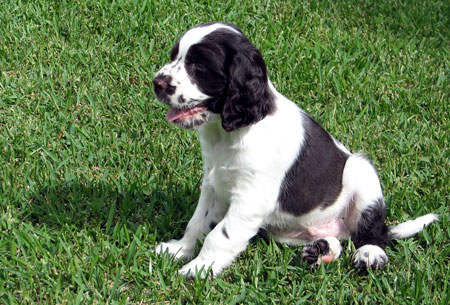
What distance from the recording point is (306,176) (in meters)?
4.24

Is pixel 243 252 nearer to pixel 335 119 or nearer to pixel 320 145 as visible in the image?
pixel 320 145

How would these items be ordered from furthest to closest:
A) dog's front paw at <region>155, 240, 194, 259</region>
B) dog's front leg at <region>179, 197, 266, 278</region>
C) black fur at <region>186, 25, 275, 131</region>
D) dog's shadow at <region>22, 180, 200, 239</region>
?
dog's shadow at <region>22, 180, 200, 239</region>
dog's front paw at <region>155, 240, 194, 259</region>
dog's front leg at <region>179, 197, 266, 278</region>
black fur at <region>186, 25, 275, 131</region>

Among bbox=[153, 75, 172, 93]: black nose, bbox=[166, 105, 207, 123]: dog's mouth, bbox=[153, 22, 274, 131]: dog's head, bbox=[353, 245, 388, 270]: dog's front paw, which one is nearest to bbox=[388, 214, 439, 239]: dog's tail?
bbox=[353, 245, 388, 270]: dog's front paw

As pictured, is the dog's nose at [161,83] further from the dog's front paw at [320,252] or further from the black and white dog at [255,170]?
the dog's front paw at [320,252]

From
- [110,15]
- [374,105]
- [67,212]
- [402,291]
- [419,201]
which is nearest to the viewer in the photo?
[402,291]

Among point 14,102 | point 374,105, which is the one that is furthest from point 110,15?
point 374,105

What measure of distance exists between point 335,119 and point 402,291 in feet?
7.72

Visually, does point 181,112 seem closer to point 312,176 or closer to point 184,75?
point 184,75

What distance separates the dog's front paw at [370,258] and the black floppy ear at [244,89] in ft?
3.83

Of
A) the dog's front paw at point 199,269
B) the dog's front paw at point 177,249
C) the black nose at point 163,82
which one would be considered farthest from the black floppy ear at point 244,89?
the dog's front paw at point 177,249

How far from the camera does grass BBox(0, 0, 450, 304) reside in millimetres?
4035

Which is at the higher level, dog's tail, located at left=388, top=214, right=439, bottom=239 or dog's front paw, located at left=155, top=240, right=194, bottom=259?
dog's front paw, located at left=155, top=240, right=194, bottom=259

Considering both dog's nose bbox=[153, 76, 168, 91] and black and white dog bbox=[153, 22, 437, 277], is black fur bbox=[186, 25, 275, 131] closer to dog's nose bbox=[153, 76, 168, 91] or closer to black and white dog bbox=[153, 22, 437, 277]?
black and white dog bbox=[153, 22, 437, 277]

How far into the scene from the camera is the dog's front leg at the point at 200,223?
4.40 meters
